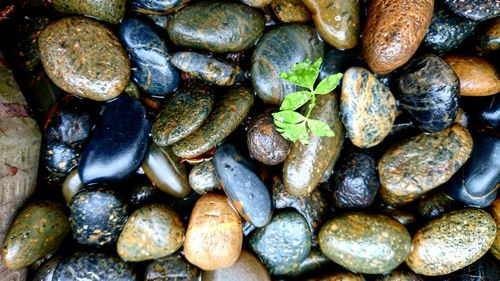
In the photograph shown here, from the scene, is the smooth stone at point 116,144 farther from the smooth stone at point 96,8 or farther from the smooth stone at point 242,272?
the smooth stone at point 242,272

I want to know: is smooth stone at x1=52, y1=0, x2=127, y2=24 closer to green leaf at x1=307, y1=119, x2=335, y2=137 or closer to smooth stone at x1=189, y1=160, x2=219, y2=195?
smooth stone at x1=189, y1=160, x2=219, y2=195

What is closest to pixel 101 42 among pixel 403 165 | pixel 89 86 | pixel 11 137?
pixel 89 86

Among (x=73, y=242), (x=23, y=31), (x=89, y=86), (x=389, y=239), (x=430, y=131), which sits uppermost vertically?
(x=23, y=31)

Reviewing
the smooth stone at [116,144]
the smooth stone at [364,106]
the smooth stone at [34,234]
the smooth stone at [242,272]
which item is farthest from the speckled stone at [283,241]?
the smooth stone at [34,234]

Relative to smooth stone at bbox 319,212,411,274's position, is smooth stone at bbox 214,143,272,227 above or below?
above

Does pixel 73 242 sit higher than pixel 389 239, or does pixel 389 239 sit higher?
pixel 389 239

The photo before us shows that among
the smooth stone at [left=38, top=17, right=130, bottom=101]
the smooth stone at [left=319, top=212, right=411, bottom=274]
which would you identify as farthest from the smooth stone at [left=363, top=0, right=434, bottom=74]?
the smooth stone at [left=38, top=17, right=130, bottom=101]

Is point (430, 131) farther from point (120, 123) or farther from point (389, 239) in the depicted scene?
point (120, 123)

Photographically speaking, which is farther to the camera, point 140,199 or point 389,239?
point 140,199
